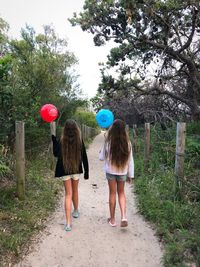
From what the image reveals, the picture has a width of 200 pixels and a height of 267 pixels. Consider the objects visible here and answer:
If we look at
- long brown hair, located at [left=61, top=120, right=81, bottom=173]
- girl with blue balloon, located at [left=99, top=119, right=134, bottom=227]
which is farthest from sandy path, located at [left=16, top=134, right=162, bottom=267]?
long brown hair, located at [left=61, top=120, right=81, bottom=173]

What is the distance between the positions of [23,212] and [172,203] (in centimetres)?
254

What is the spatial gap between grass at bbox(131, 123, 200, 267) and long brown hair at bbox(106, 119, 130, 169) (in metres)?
1.13

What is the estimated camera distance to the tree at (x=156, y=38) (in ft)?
35.1

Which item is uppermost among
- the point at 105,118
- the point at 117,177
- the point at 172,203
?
the point at 105,118

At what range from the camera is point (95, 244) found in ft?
13.0

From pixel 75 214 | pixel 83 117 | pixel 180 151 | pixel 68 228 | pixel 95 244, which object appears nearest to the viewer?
pixel 95 244

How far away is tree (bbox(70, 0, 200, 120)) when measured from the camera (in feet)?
35.1

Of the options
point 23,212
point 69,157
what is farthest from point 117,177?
point 23,212

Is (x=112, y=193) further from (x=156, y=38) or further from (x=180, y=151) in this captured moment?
(x=156, y=38)

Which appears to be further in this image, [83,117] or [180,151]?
[83,117]

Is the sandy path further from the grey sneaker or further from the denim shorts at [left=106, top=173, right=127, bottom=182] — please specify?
the denim shorts at [left=106, top=173, right=127, bottom=182]

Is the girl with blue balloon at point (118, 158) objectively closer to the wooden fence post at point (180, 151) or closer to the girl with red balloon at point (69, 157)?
the girl with red balloon at point (69, 157)

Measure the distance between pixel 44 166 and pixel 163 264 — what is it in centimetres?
553

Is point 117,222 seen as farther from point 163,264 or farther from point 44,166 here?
point 44,166
